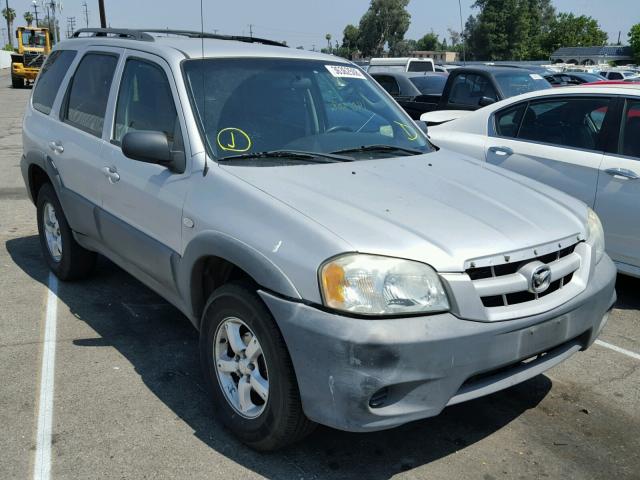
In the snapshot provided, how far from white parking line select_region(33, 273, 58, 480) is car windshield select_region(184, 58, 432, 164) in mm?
1584

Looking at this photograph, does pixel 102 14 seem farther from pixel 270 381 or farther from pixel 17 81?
pixel 270 381

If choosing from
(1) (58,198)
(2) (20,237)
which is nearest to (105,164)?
(1) (58,198)

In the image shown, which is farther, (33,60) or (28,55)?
(28,55)

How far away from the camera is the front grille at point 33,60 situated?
3353 cm

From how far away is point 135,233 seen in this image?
3912 mm

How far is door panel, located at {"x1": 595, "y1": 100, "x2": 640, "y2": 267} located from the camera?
487 cm

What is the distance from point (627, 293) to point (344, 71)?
2.93m

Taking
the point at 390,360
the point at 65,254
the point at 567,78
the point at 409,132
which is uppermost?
→ the point at 409,132

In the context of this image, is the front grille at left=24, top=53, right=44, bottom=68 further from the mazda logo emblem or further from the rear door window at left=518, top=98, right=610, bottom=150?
the mazda logo emblem

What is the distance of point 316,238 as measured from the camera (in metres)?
2.71

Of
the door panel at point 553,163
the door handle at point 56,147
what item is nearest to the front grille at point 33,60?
the door handle at point 56,147

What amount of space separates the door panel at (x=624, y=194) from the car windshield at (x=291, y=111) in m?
1.68

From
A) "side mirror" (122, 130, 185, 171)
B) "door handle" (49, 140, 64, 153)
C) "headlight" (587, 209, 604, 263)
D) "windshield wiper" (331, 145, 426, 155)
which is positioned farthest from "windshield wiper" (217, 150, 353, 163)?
"door handle" (49, 140, 64, 153)

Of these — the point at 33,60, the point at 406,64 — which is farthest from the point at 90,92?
the point at 33,60
